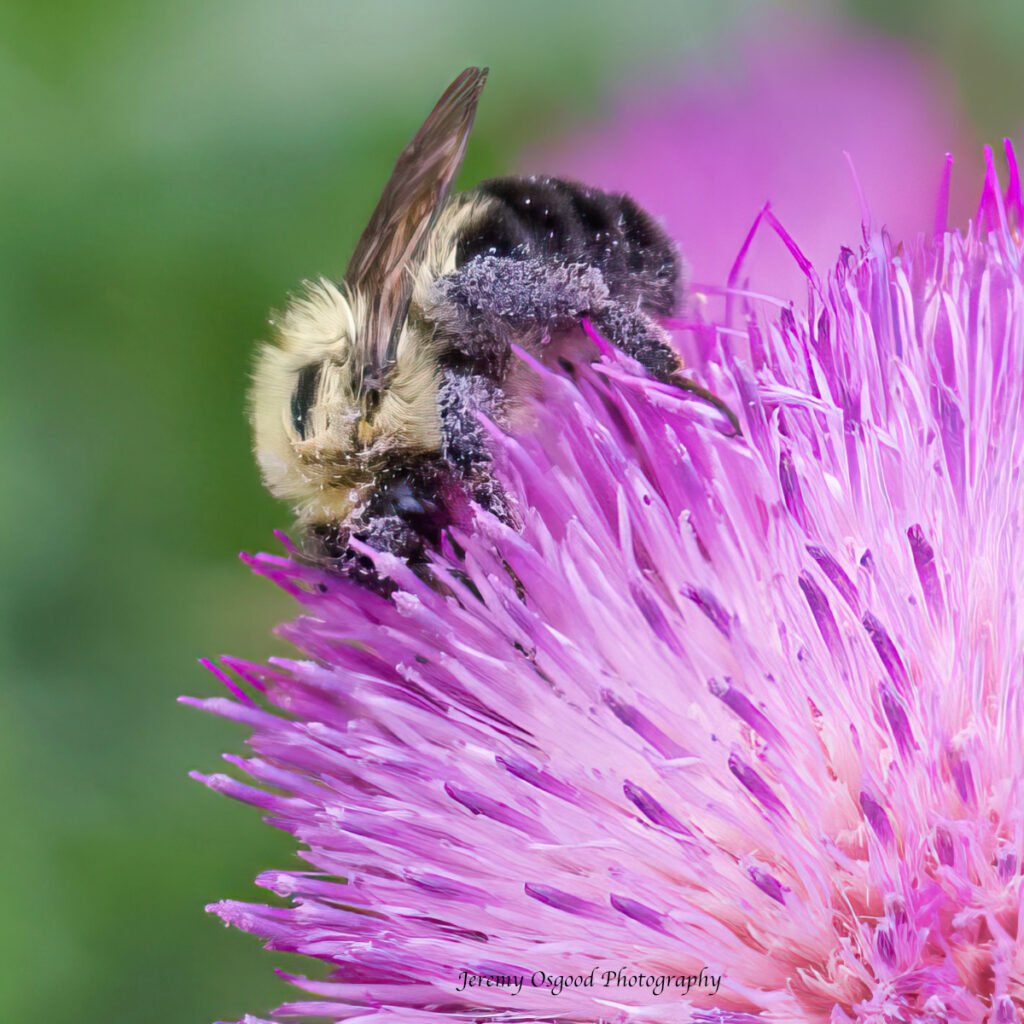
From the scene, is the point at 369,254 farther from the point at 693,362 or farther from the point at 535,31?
the point at 535,31

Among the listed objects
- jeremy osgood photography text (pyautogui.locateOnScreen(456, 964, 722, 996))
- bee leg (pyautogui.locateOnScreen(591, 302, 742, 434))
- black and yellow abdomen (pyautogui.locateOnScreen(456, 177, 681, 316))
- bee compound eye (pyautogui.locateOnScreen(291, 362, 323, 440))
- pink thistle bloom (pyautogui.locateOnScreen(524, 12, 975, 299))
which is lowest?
jeremy osgood photography text (pyautogui.locateOnScreen(456, 964, 722, 996))

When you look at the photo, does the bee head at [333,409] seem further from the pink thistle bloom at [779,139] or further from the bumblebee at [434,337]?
the pink thistle bloom at [779,139]

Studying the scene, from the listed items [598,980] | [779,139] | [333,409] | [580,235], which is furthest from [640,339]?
[779,139]

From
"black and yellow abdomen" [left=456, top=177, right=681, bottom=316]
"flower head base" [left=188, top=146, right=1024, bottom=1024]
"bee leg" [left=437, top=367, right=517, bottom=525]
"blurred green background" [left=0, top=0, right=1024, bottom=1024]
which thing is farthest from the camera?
"blurred green background" [left=0, top=0, right=1024, bottom=1024]

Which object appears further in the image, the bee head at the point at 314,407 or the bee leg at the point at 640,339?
the bee leg at the point at 640,339

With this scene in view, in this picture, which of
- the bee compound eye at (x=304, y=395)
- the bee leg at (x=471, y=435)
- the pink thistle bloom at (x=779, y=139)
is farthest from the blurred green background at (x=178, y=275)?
the bee leg at (x=471, y=435)

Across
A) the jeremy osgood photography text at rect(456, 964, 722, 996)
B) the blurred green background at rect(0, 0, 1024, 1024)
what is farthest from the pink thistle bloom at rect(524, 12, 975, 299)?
the jeremy osgood photography text at rect(456, 964, 722, 996)

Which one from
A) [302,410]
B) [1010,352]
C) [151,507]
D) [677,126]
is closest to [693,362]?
[1010,352]

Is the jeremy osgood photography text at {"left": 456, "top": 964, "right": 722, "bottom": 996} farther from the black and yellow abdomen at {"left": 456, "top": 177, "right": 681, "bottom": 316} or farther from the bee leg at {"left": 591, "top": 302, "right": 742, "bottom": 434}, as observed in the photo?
the black and yellow abdomen at {"left": 456, "top": 177, "right": 681, "bottom": 316}
